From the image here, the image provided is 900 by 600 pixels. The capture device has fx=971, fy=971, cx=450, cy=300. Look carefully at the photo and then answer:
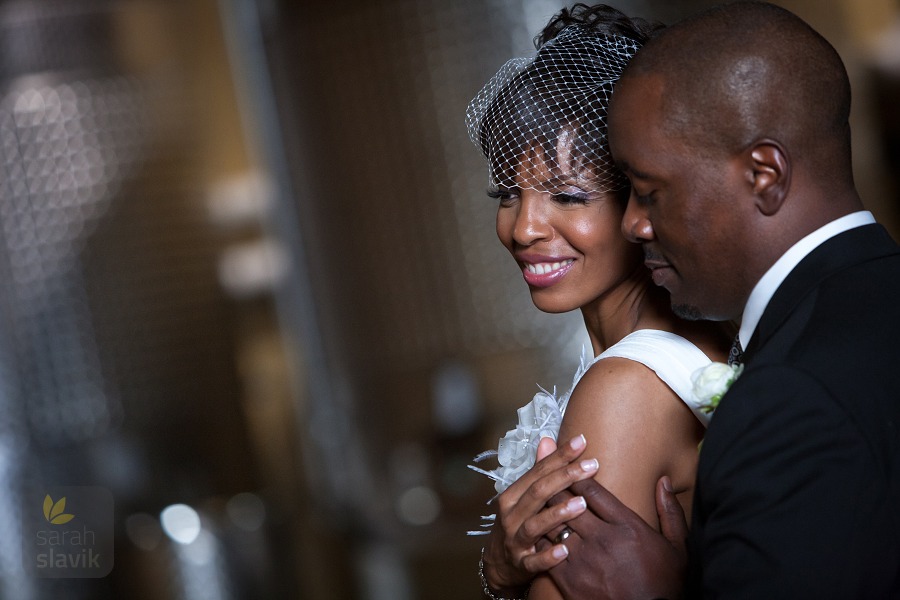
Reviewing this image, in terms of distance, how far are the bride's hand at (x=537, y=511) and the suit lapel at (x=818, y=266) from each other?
0.36 metres

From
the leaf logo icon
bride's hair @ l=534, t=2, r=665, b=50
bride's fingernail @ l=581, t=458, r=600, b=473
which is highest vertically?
bride's hair @ l=534, t=2, r=665, b=50

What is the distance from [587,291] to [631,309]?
0.09m

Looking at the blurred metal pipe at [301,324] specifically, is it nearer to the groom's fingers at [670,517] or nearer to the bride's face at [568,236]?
the bride's face at [568,236]

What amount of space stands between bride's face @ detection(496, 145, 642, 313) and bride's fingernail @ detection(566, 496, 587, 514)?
14.8 inches

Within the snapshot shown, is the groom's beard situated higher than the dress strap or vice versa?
the groom's beard

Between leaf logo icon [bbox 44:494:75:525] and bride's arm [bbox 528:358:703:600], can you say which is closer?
bride's arm [bbox 528:358:703:600]

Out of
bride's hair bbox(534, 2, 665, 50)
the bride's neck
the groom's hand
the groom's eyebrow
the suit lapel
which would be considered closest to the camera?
the suit lapel

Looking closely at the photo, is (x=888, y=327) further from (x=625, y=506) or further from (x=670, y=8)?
(x=670, y=8)

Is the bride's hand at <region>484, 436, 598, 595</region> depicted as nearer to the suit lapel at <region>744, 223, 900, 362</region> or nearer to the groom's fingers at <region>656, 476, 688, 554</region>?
the groom's fingers at <region>656, 476, 688, 554</region>

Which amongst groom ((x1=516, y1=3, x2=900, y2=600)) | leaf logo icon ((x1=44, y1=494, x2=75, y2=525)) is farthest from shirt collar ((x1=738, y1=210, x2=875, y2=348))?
leaf logo icon ((x1=44, y1=494, x2=75, y2=525))

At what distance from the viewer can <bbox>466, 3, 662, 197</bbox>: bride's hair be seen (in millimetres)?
1646

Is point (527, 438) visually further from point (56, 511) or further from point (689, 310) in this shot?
point (56, 511)

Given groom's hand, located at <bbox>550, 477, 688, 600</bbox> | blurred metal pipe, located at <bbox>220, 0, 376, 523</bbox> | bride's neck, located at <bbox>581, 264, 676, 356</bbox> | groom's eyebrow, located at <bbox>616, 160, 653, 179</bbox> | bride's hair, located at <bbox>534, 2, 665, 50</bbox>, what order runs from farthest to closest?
blurred metal pipe, located at <bbox>220, 0, 376, 523</bbox> → bride's hair, located at <bbox>534, 2, 665, 50</bbox> → bride's neck, located at <bbox>581, 264, 676, 356</bbox> → groom's hand, located at <bbox>550, 477, 688, 600</bbox> → groom's eyebrow, located at <bbox>616, 160, 653, 179</bbox>

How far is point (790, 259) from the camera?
119cm
